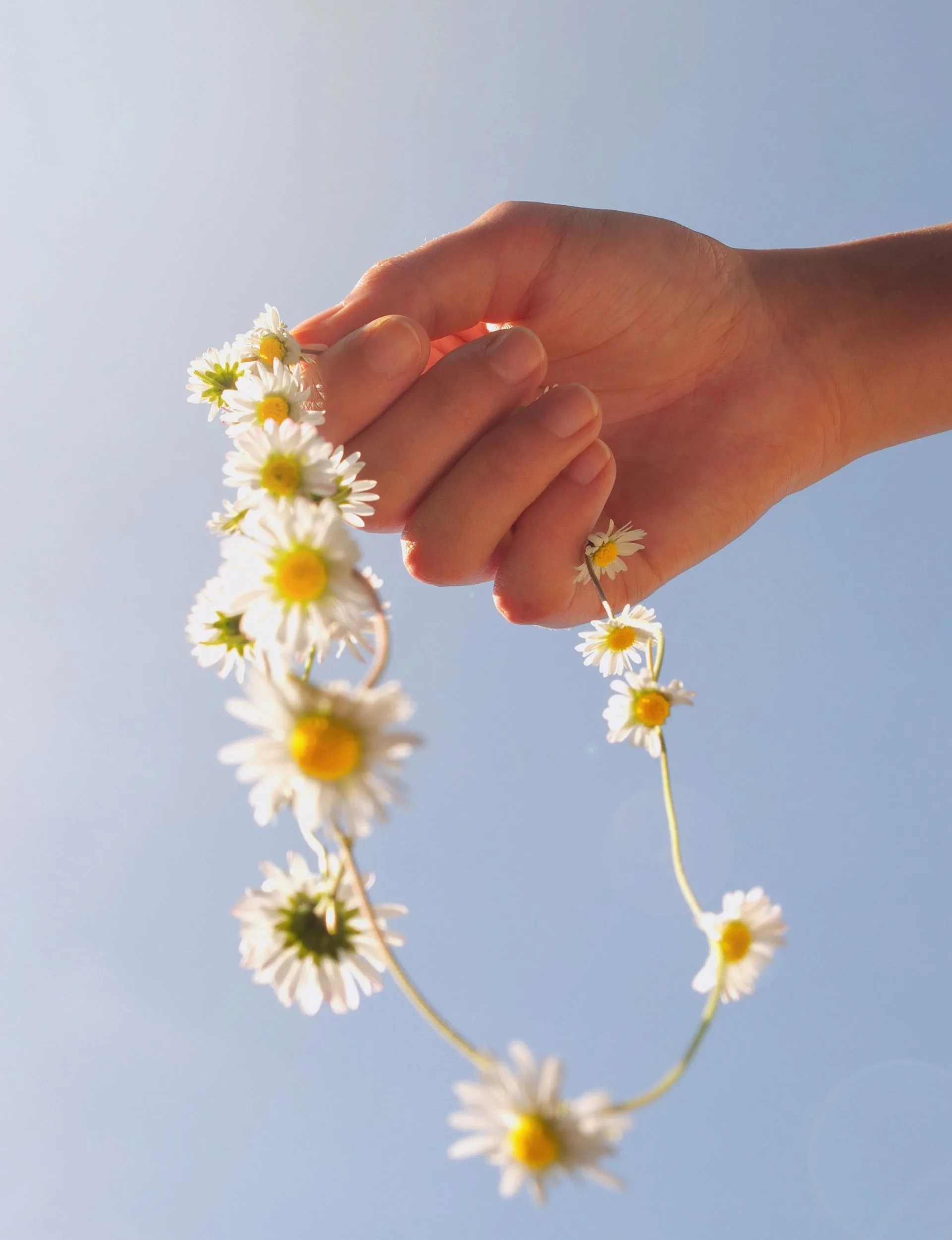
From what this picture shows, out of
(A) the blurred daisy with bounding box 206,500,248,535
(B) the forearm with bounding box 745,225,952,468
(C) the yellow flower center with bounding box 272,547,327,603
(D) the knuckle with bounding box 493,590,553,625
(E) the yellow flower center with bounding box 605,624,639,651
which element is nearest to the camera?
(C) the yellow flower center with bounding box 272,547,327,603

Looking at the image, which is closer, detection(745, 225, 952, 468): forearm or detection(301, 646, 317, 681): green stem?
detection(301, 646, 317, 681): green stem

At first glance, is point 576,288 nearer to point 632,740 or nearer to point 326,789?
point 632,740

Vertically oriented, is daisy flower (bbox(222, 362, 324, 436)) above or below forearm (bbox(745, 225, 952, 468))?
below

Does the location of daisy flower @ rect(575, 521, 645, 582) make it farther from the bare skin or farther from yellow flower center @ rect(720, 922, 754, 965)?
yellow flower center @ rect(720, 922, 754, 965)

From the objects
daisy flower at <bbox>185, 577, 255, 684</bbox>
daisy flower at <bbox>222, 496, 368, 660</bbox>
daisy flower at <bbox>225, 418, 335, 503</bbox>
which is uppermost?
daisy flower at <bbox>225, 418, 335, 503</bbox>

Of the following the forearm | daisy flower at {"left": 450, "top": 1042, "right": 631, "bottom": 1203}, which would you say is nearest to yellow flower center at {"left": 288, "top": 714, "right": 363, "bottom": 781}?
daisy flower at {"left": 450, "top": 1042, "right": 631, "bottom": 1203}

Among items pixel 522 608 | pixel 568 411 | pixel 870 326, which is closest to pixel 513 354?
pixel 568 411

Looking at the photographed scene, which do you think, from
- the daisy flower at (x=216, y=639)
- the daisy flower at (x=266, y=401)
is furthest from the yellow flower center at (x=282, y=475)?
the daisy flower at (x=266, y=401)
